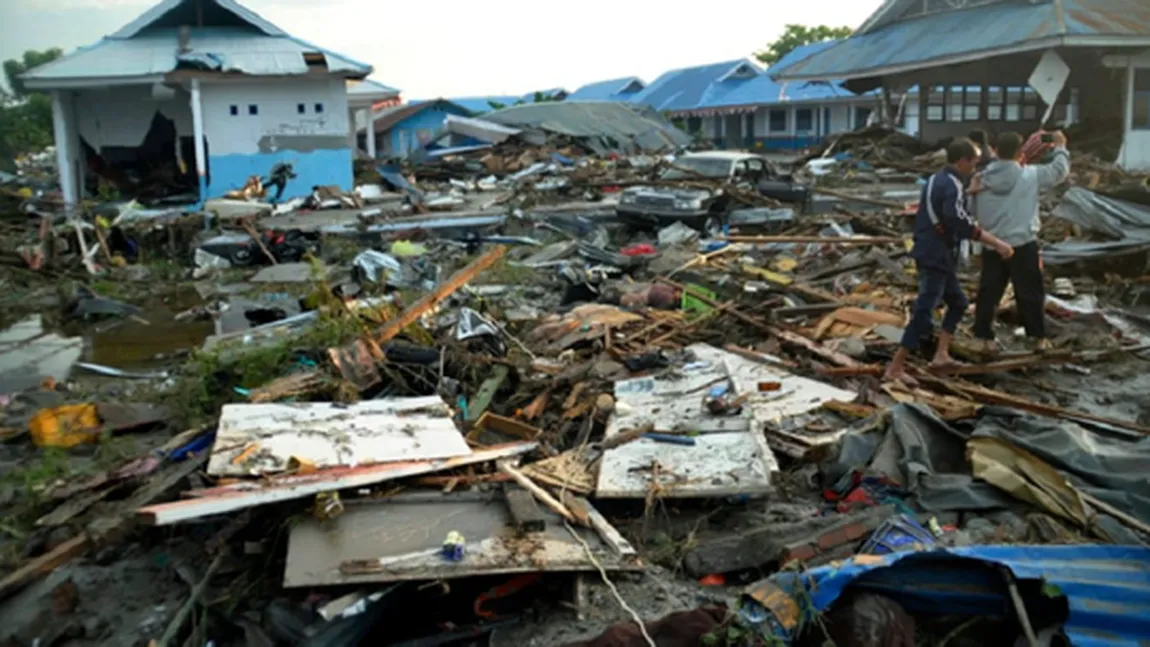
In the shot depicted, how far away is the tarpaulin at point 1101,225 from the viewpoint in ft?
35.4

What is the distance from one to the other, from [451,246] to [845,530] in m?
12.8

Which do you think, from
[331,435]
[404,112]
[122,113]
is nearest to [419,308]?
[331,435]

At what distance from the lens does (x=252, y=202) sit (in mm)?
20125

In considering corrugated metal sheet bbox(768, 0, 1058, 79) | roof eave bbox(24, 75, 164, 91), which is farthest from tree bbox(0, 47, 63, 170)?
corrugated metal sheet bbox(768, 0, 1058, 79)

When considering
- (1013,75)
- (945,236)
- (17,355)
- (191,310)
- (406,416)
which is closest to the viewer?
(406,416)

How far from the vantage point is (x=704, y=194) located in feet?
54.5

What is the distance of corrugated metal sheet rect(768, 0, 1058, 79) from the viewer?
22.0 m

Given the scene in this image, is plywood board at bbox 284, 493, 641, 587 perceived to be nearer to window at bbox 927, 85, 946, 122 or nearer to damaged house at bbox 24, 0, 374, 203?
damaged house at bbox 24, 0, 374, 203

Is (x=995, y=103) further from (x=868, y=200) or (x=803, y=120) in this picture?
(x=803, y=120)

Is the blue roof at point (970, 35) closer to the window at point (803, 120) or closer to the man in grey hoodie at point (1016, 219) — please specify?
the window at point (803, 120)

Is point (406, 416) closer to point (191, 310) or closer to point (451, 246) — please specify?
point (191, 310)

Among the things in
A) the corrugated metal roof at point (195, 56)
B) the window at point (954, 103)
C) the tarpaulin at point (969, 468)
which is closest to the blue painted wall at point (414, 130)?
the corrugated metal roof at point (195, 56)

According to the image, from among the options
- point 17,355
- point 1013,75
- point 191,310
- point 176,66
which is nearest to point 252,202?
point 176,66

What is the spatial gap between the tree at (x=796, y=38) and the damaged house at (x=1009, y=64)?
29.3 meters
